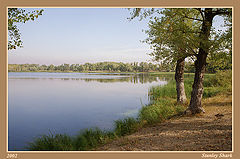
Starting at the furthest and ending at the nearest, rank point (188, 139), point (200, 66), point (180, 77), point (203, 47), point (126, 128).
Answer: point (180, 77), point (200, 66), point (126, 128), point (203, 47), point (188, 139)

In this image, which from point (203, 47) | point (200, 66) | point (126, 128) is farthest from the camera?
point (200, 66)

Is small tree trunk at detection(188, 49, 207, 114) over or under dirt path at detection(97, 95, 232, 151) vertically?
over

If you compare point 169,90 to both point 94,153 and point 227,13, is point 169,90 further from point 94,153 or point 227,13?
point 94,153

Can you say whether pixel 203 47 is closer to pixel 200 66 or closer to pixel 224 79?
pixel 200 66

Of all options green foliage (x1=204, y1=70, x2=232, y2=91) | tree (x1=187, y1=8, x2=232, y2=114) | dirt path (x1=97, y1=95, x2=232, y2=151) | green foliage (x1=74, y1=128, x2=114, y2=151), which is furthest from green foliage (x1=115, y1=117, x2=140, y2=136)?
green foliage (x1=204, y1=70, x2=232, y2=91)

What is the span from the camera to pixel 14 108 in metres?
15.5

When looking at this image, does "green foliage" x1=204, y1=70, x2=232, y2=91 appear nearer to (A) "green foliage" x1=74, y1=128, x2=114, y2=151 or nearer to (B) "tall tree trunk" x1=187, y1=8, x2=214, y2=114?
(B) "tall tree trunk" x1=187, y1=8, x2=214, y2=114

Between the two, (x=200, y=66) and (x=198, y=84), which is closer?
(x=200, y=66)

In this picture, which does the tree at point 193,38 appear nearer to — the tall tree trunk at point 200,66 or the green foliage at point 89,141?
the tall tree trunk at point 200,66

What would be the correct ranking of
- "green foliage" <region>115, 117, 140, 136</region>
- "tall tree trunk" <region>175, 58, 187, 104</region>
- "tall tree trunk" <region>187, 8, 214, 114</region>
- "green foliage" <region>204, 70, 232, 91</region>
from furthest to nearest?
1. "green foliage" <region>204, 70, 232, 91</region>
2. "tall tree trunk" <region>175, 58, 187, 104</region>
3. "tall tree trunk" <region>187, 8, 214, 114</region>
4. "green foliage" <region>115, 117, 140, 136</region>

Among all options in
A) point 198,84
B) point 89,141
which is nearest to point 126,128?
point 89,141

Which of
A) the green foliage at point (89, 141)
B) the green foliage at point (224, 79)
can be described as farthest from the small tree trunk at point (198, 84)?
the green foliage at point (224, 79)

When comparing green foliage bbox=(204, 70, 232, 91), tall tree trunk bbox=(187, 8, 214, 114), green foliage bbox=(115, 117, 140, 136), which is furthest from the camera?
green foliage bbox=(204, 70, 232, 91)

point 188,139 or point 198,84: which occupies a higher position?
point 198,84
